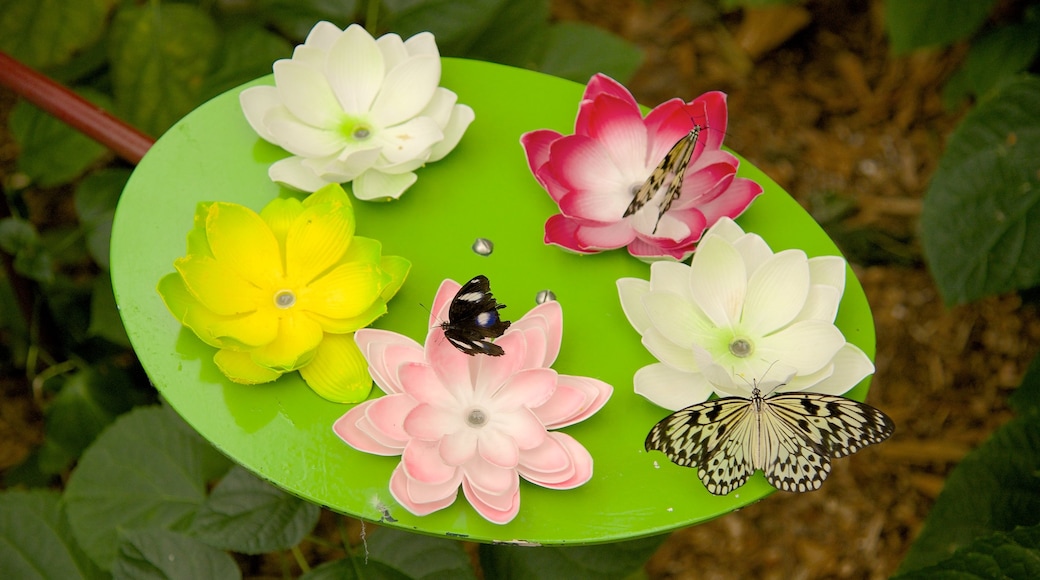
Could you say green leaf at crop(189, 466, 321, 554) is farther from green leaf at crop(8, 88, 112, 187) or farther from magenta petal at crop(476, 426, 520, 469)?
green leaf at crop(8, 88, 112, 187)

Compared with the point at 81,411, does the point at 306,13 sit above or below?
above

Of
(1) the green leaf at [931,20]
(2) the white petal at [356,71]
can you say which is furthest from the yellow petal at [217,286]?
(1) the green leaf at [931,20]

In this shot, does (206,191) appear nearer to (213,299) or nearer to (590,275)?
(213,299)

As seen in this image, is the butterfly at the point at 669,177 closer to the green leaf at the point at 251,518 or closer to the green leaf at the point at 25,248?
the green leaf at the point at 251,518

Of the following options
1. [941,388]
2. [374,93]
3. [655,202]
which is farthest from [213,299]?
[941,388]

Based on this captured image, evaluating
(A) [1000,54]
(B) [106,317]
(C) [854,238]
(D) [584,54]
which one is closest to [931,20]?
(A) [1000,54]

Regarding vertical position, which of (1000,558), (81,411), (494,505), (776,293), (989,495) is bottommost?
(81,411)

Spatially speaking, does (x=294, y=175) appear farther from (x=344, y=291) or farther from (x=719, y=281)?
(x=719, y=281)
